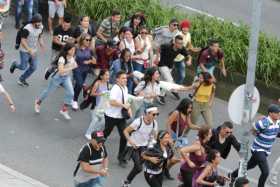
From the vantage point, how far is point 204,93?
1648 cm

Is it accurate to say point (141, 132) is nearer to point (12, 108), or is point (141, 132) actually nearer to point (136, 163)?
point (136, 163)

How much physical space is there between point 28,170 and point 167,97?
14.6 feet

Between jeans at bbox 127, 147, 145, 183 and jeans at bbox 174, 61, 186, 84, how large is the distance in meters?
4.35

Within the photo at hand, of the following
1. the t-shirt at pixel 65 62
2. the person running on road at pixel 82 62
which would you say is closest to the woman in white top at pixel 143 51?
the person running on road at pixel 82 62

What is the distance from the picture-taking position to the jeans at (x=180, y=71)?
1891cm

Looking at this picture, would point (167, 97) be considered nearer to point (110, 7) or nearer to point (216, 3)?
point (110, 7)

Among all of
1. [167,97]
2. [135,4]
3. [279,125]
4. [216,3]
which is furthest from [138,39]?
[216,3]

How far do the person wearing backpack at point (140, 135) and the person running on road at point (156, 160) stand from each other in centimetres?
49

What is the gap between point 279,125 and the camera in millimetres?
15281

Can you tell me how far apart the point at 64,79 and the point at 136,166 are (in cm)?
304

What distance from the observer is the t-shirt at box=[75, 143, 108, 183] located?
13.4 metres

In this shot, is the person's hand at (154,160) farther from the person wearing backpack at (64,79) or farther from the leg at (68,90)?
the leg at (68,90)

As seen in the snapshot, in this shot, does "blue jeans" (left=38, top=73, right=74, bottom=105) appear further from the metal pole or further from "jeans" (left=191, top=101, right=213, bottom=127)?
the metal pole

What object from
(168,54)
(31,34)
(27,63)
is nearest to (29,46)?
(31,34)
